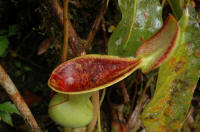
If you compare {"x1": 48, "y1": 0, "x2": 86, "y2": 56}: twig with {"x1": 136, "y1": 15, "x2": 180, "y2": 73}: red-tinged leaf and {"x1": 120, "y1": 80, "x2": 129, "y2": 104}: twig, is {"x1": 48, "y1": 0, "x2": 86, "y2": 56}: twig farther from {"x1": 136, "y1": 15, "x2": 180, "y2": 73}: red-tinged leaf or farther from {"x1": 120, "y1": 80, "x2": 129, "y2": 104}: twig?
{"x1": 120, "y1": 80, "x2": 129, "y2": 104}: twig

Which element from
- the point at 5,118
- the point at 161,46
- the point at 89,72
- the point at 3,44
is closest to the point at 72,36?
the point at 89,72

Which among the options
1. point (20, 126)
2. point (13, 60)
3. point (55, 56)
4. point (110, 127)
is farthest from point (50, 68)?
point (110, 127)

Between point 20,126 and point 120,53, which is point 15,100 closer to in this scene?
point 120,53

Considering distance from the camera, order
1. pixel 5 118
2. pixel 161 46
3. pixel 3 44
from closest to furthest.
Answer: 1. pixel 161 46
2. pixel 5 118
3. pixel 3 44

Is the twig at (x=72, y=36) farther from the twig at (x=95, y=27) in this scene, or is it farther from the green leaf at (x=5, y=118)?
the green leaf at (x=5, y=118)

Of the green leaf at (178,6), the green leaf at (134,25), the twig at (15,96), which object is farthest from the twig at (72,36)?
the green leaf at (178,6)

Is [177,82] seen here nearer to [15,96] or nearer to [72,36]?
[72,36]

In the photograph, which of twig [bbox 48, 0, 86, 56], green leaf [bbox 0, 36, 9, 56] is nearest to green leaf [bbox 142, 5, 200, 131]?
twig [bbox 48, 0, 86, 56]
